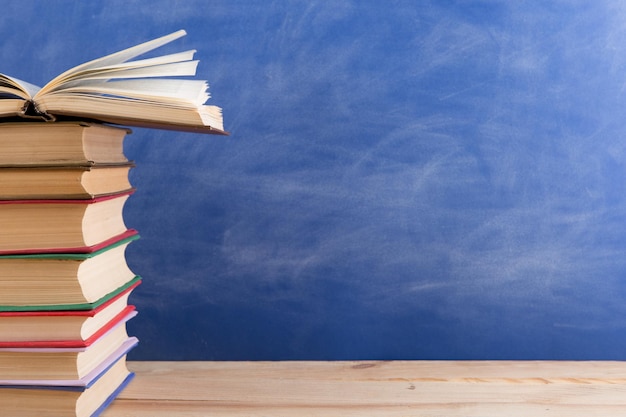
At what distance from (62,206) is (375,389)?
0.51 meters

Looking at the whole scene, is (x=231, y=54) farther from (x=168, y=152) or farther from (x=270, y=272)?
(x=270, y=272)

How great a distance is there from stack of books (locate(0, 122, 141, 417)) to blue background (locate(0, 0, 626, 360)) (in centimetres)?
33

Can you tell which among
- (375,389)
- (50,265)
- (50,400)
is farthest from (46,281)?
(375,389)

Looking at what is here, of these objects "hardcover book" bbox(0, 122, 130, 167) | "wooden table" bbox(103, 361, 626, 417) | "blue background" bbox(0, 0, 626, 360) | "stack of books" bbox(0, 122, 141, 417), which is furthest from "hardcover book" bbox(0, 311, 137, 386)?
"blue background" bbox(0, 0, 626, 360)

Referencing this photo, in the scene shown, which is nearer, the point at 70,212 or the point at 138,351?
the point at 70,212

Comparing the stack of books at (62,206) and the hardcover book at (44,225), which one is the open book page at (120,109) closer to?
the stack of books at (62,206)

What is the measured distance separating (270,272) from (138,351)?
0.29m

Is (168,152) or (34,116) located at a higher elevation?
(168,152)

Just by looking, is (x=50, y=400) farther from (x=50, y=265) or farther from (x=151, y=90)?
(x=151, y=90)

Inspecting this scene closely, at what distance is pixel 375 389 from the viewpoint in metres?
0.88

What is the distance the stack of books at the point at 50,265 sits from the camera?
693mm

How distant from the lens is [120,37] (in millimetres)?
1034

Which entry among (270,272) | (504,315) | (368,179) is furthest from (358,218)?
(504,315)

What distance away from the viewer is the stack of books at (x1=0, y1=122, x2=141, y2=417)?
2.27ft
